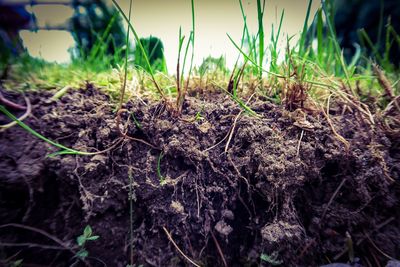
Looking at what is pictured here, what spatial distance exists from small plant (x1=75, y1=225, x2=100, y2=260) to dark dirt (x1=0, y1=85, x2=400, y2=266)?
0.9 inches

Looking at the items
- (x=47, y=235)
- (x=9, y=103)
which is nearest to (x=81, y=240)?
(x=47, y=235)

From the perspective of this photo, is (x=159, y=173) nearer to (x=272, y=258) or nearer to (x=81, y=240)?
(x=81, y=240)

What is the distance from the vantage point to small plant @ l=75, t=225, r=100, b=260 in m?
0.82

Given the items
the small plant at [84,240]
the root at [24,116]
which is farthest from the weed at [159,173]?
the root at [24,116]

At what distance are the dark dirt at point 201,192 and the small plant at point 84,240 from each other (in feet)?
0.08

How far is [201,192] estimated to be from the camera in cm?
87

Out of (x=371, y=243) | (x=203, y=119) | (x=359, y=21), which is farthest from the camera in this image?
(x=359, y=21)

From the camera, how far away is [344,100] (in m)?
0.97

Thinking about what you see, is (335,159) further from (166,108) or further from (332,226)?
(166,108)

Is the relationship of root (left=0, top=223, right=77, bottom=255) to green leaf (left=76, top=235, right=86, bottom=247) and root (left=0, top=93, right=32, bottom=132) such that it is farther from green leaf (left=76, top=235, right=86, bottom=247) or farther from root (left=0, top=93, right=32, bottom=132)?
root (left=0, top=93, right=32, bottom=132)

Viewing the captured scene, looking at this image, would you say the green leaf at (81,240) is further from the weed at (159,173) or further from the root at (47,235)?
the weed at (159,173)

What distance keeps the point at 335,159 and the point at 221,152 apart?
47 centimetres

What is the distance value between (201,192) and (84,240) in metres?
0.49

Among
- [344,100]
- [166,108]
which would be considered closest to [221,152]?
[166,108]
